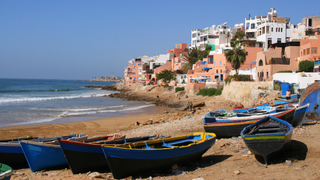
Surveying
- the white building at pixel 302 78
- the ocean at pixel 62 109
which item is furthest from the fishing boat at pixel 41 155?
the white building at pixel 302 78

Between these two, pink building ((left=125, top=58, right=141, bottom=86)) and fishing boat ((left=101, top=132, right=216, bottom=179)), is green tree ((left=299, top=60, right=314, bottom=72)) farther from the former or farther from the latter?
pink building ((left=125, top=58, right=141, bottom=86))

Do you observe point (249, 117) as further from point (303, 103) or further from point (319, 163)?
point (319, 163)

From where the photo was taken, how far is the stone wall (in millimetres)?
26669

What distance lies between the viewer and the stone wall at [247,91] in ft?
87.5

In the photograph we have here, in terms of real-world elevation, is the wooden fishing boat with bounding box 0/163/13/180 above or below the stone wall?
below

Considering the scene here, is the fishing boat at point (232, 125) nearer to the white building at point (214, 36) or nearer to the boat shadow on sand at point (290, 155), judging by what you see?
the boat shadow on sand at point (290, 155)

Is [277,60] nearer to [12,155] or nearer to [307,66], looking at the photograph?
[307,66]

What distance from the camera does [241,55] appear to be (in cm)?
4544

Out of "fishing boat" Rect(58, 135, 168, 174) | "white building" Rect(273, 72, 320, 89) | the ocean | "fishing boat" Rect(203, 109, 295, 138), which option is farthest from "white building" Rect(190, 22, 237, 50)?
"fishing boat" Rect(58, 135, 168, 174)

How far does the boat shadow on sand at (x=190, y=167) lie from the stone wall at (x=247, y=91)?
16279 millimetres

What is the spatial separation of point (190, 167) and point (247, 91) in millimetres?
20695

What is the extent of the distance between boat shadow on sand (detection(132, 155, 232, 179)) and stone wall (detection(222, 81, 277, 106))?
53.4 feet

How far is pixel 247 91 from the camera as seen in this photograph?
1145 inches

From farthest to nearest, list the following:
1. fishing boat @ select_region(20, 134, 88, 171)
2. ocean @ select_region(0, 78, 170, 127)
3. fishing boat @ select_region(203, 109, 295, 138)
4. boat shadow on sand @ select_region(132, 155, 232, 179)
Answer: ocean @ select_region(0, 78, 170, 127), fishing boat @ select_region(203, 109, 295, 138), fishing boat @ select_region(20, 134, 88, 171), boat shadow on sand @ select_region(132, 155, 232, 179)
